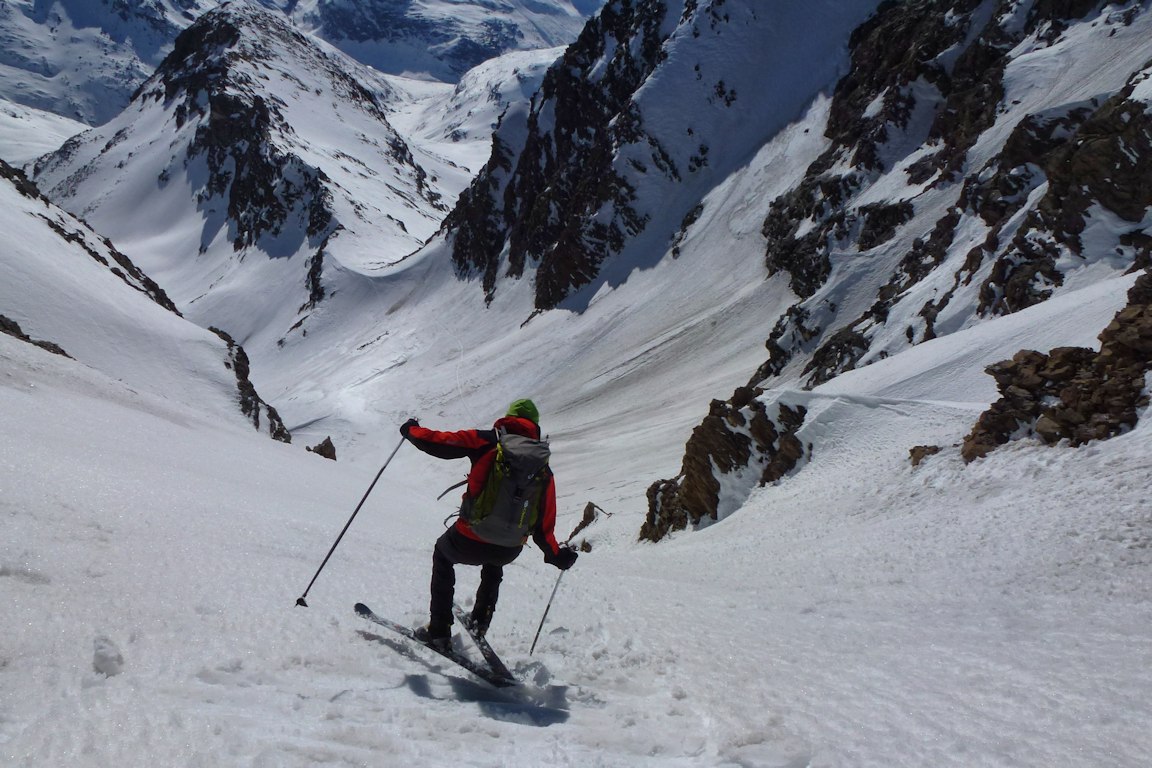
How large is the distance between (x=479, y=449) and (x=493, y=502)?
391 millimetres

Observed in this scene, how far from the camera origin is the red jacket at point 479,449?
513 centimetres

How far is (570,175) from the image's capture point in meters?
81.7

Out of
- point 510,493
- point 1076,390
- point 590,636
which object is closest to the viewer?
point 510,493

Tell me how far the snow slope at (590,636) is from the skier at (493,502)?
46 centimetres

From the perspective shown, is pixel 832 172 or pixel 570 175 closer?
pixel 832 172

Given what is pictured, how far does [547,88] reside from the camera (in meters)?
88.9

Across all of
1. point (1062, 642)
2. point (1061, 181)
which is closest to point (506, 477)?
point (1062, 642)

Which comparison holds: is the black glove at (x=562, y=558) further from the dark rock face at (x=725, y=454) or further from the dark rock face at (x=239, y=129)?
the dark rock face at (x=239, y=129)

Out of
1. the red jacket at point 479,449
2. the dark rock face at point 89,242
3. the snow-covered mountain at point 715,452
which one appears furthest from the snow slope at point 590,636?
the dark rock face at point 89,242

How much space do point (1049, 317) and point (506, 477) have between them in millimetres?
15493

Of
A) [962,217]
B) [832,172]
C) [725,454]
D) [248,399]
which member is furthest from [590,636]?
[832,172]

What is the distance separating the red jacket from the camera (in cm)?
513

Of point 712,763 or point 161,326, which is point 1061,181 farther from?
point 161,326

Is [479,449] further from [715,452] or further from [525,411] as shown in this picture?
[715,452]
